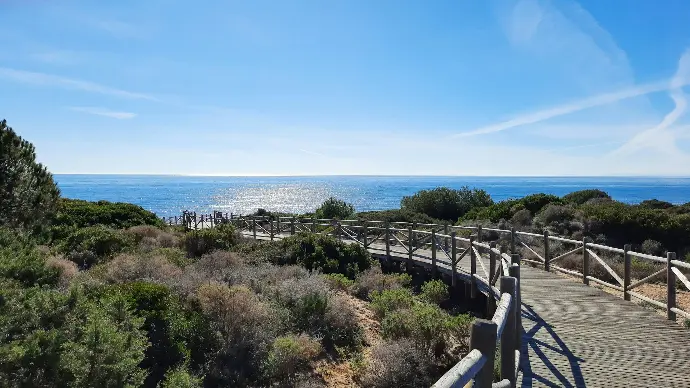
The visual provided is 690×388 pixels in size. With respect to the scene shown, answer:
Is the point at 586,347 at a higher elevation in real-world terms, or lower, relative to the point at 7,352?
lower

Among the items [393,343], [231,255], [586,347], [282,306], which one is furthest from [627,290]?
Answer: [231,255]

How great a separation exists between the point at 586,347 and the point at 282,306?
18.3 feet

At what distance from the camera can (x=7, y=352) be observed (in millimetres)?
4371

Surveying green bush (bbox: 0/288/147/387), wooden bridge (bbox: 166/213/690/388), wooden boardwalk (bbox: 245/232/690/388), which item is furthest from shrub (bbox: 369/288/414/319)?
green bush (bbox: 0/288/147/387)

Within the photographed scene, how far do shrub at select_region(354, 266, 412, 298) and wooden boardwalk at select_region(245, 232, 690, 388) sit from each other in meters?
4.14

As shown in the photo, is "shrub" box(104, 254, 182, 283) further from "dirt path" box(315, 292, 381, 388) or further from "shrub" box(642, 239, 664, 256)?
"shrub" box(642, 239, 664, 256)

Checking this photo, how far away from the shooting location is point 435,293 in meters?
11.7

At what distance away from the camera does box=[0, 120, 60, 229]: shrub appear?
895 cm

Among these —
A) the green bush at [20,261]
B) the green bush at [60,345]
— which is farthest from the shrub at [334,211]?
the green bush at [60,345]

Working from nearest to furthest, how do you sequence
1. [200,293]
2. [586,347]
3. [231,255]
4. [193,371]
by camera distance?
[586,347]
[193,371]
[200,293]
[231,255]

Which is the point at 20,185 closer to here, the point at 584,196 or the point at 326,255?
the point at 326,255

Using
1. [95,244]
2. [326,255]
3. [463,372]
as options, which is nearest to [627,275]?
[463,372]

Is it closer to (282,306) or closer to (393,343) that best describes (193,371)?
(282,306)

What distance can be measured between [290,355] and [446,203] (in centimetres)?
2325
